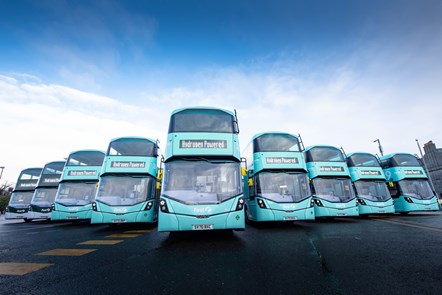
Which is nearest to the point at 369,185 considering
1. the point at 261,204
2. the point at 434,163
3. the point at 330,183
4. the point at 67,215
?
the point at 330,183

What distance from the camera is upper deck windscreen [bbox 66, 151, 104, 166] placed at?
1154cm

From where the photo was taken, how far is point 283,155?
30.0ft

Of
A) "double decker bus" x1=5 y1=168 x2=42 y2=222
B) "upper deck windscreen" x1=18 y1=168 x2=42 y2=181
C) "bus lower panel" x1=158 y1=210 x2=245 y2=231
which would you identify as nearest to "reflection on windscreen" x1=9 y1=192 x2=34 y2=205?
"double decker bus" x1=5 y1=168 x2=42 y2=222

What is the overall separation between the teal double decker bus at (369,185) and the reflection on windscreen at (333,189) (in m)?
1.84

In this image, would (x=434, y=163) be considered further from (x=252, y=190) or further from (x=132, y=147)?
(x=132, y=147)

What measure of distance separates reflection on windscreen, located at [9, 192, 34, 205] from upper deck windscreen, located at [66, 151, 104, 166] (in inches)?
322

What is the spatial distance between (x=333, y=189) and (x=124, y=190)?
10174 mm

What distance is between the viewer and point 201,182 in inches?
244

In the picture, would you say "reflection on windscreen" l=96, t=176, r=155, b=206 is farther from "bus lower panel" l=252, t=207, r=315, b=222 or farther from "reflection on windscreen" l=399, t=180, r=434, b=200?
"reflection on windscreen" l=399, t=180, r=434, b=200

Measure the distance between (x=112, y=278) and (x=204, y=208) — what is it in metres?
2.94

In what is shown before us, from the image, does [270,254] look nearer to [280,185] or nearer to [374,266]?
[374,266]


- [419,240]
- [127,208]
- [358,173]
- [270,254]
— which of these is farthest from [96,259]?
[358,173]

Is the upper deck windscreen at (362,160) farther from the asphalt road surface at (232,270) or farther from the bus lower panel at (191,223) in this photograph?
the bus lower panel at (191,223)

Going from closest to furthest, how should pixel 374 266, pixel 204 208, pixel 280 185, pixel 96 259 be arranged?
pixel 374 266 → pixel 96 259 → pixel 204 208 → pixel 280 185
